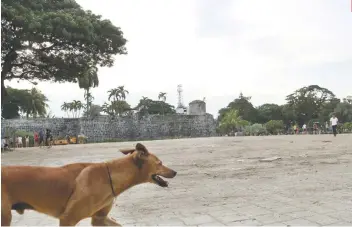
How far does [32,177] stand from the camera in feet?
5.80

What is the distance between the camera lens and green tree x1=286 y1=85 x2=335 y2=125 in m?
56.4

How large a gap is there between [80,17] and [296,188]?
14.3m

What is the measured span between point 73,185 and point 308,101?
192 ft

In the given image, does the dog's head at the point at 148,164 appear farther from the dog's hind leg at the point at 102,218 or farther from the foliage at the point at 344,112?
the foliage at the point at 344,112

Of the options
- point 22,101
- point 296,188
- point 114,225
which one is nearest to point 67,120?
point 22,101

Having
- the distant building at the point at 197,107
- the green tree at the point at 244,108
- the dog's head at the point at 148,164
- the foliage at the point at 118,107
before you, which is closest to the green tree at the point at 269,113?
the green tree at the point at 244,108

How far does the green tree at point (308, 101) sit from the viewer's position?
5644cm

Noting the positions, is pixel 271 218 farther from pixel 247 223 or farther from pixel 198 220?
pixel 198 220

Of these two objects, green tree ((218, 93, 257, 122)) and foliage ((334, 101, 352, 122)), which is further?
green tree ((218, 93, 257, 122))

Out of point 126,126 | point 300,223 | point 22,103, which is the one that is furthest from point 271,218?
point 22,103

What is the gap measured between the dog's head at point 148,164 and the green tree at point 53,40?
1375 cm

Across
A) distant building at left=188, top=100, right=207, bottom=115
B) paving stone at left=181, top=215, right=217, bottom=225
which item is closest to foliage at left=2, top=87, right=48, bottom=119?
distant building at left=188, top=100, right=207, bottom=115

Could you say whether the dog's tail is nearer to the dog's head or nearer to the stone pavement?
the dog's head

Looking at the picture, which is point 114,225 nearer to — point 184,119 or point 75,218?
point 75,218
